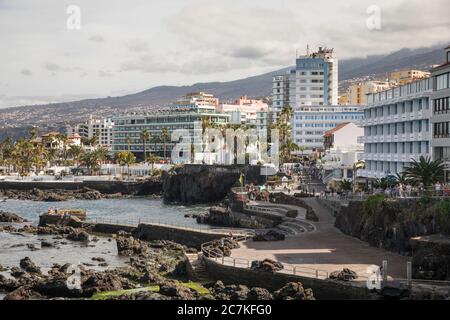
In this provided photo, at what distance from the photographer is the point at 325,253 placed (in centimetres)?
4394

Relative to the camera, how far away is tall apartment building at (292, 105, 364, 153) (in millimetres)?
165125

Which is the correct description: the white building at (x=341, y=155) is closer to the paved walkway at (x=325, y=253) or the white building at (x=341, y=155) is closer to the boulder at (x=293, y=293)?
the paved walkway at (x=325, y=253)

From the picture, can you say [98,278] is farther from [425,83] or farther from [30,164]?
[30,164]

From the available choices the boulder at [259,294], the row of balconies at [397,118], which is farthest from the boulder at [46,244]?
the row of balconies at [397,118]

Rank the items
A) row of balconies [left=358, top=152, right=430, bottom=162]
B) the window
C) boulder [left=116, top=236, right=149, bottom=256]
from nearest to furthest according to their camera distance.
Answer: the window → boulder [left=116, top=236, right=149, bottom=256] → row of balconies [left=358, top=152, right=430, bottom=162]

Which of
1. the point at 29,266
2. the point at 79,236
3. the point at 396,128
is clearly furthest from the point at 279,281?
the point at 396,128

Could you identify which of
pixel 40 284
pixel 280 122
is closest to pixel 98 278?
pixel 40 284

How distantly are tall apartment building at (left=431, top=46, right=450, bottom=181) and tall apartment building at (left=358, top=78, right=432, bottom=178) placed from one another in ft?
11.2

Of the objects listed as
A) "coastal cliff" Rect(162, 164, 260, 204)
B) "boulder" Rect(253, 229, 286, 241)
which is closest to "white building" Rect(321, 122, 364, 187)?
"coastal cliff" Rect(162, 164, 260, 204)

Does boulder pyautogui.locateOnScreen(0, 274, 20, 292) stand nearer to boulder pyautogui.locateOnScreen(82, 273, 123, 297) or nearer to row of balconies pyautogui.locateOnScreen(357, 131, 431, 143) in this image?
boulder pyautogui.locateOnScreen(82, 273, 123, 297)

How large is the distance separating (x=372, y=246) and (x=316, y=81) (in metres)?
152

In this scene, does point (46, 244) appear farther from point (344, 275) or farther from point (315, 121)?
point (315, 121)

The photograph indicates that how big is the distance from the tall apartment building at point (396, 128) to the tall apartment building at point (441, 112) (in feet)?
11.2

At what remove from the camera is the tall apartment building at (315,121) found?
6501 inches
